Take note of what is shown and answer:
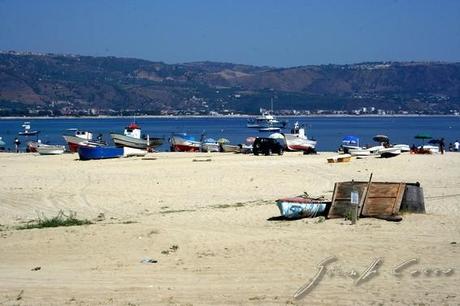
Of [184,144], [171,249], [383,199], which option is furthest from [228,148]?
[171,249]

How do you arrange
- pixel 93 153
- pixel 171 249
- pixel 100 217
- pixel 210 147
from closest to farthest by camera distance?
pixel 171 249
pixel 100 217
pixel 93 153
pixel 210 147

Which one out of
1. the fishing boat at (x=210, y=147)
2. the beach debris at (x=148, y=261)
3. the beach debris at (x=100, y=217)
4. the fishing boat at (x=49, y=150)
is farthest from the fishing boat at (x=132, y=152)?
the beach debris at (x=148, y=261)

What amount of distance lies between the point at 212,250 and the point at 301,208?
3958 mm

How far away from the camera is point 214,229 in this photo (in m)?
15.7

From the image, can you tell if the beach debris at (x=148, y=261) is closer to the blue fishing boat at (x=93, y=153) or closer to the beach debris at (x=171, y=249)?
the beach debris at (x=171, y=249)

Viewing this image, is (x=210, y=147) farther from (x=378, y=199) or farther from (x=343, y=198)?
(x=378, y=199)

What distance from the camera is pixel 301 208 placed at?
1650cm

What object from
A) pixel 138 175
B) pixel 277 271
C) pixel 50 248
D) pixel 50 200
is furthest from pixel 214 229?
pixel 138 175

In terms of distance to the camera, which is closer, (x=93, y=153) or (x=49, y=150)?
(x=93, y=153)

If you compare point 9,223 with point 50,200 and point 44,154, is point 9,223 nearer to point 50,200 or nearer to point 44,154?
point 50,200

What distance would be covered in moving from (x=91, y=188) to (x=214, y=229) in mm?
11062

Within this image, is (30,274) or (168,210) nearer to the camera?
(30,274)

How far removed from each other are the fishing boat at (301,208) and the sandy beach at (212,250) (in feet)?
0.99

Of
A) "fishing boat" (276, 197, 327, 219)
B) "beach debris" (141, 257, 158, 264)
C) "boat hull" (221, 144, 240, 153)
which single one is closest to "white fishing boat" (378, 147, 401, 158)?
"boat hull" (221, 144, 240, 153)
